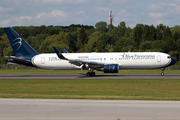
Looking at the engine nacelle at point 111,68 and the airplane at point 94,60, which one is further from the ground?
the airplane at point 94,60

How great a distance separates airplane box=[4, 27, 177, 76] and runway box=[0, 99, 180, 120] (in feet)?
74.0

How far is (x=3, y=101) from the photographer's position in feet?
53.6

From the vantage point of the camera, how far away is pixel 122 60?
39.7 m

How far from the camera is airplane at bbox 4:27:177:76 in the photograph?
1533 inches

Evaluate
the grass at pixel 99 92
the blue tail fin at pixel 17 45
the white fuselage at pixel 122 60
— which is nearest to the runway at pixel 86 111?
the grass at pixel 99 92

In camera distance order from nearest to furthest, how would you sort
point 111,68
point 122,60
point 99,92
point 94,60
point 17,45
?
point 99,92, point 111,68, point 122,60, point 94,60, point 17,45

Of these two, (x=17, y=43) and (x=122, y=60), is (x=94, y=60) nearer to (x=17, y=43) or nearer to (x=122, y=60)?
(x=122, y=60)

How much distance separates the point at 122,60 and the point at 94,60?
4749mm

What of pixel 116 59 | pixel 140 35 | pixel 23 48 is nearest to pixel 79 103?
pixel 116 59

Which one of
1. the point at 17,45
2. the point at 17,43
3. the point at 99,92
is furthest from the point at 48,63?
the point at 99,92

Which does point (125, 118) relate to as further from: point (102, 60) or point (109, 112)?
point (102, 60)

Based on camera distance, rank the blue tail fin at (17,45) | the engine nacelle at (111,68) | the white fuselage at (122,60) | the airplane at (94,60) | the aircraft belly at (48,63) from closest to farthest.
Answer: the engine nacelle at (111,68)
the airplane at (94,60)
the white fuselage at (122,60)
the aircraft belly at (48,63)
the blue tail fin at (17,45)

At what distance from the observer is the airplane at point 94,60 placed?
38.9 meters

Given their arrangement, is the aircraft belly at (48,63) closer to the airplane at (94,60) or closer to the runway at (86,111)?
the airplane at (94,60)
